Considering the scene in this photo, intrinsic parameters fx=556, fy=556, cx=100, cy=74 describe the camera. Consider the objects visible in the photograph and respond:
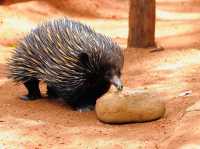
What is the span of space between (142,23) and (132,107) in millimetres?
5577

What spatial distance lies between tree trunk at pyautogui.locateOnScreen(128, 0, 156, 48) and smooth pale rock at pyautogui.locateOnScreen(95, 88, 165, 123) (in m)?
5.36

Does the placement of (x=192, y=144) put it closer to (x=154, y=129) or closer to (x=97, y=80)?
(x=154, y=129)

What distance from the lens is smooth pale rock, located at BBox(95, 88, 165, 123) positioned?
682 centimetres

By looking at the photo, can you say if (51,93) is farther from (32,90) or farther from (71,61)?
(71,61)

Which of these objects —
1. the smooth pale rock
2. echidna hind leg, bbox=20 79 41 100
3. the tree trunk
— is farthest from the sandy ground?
the tree trunk

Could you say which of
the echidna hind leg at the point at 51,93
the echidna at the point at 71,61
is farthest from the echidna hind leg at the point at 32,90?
the echidna hind leg at the point at 51,93

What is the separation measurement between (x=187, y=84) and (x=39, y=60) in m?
2.30

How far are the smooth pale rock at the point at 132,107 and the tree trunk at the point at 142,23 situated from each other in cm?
536

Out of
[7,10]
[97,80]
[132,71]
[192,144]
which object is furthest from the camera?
[7,10]

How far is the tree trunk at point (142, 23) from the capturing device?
12.1 meters

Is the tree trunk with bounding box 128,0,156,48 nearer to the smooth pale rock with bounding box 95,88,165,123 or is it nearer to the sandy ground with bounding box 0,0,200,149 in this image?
the sandy ground with bounding box 0,0,200,149

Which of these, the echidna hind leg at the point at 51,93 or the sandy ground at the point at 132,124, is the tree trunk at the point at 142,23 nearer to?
the sandy ground at the point at 132,124

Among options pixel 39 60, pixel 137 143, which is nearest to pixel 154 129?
pixel 137 143

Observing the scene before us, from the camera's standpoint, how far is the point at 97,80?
756cm
